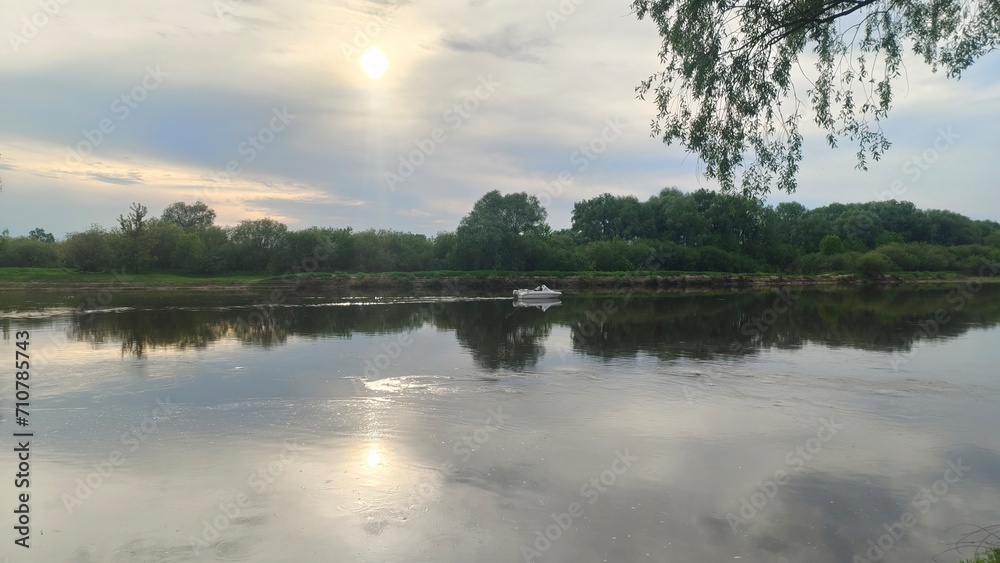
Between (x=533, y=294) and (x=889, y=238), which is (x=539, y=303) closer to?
(x=533, y=294)

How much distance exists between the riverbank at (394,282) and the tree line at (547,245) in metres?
4.02

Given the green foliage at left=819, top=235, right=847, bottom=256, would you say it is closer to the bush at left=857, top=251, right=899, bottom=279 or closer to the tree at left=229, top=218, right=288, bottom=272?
the bush at left=857, top=251, right=899, bottom=279

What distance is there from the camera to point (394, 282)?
67.2 m

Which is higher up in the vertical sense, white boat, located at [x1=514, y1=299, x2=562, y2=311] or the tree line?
the tree line

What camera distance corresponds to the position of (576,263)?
80375 mm

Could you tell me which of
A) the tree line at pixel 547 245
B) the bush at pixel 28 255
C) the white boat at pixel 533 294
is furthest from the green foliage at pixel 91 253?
the white boat at pixel 533 294

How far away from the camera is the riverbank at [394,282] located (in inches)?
2478

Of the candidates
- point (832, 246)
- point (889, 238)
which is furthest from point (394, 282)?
point (889, 238)

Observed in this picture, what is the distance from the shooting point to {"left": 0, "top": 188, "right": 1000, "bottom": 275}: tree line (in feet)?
244

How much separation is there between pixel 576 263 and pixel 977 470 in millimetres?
70734

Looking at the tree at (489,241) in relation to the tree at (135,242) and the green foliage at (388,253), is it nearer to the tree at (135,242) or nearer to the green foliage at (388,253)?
the green foliage at (388,253)

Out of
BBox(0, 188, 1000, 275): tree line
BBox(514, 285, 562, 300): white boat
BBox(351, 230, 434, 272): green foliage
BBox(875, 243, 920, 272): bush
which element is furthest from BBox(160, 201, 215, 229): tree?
BBox(875, 243, 920, 272): bush

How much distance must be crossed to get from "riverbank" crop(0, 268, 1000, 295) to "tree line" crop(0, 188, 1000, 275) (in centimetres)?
402

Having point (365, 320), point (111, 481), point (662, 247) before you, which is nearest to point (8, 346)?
point (365, 320)
